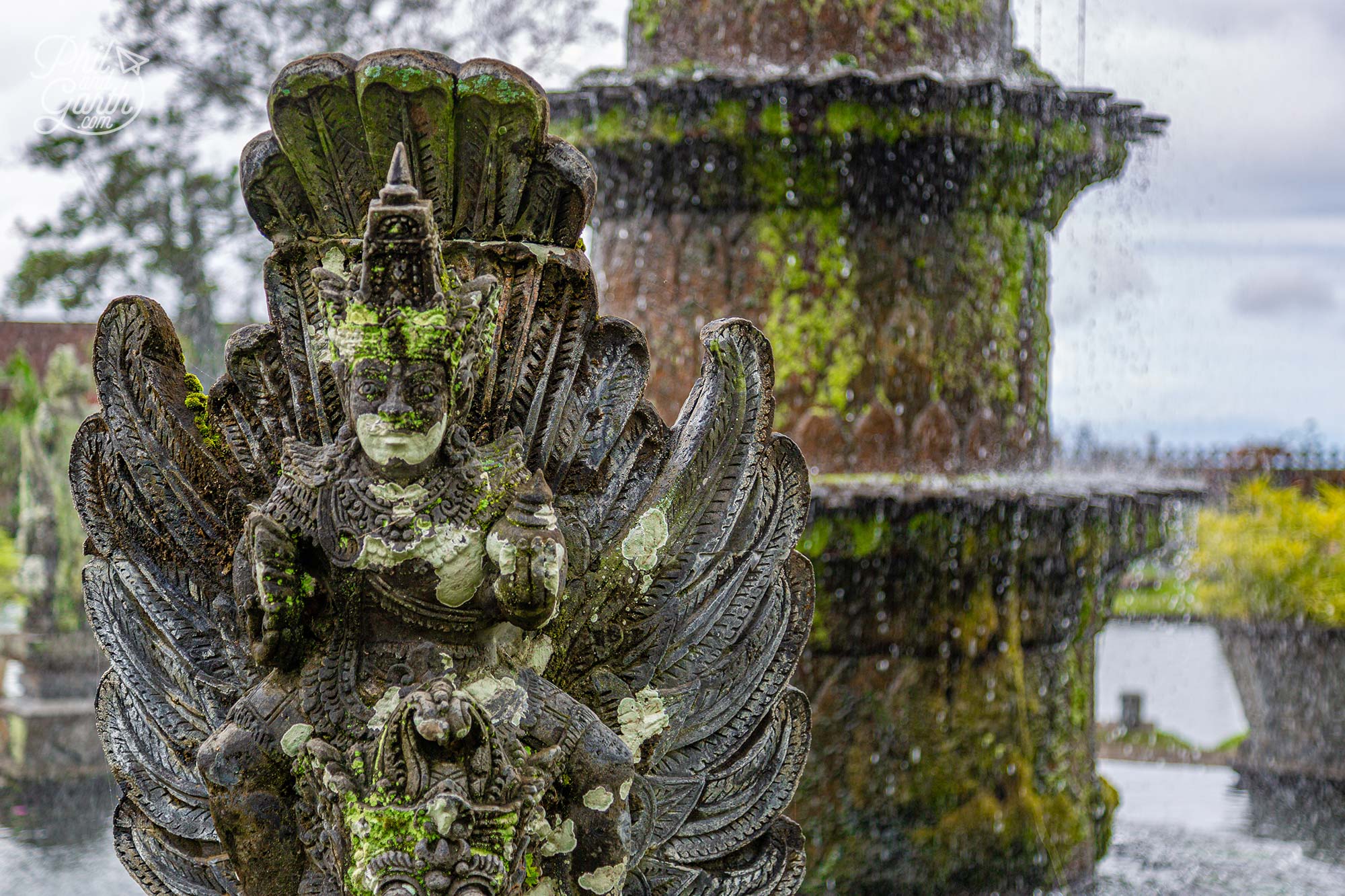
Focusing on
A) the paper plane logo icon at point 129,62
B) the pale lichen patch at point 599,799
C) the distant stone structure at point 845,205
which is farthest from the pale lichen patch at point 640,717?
the paper plane logo icon at point 129,62

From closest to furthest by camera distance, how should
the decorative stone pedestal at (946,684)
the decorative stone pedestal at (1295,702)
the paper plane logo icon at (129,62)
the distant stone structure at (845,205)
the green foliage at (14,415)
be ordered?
the decorative stone pedestal at (946,684), the distant stone structure at (845,205), the decorative stone pedestal at (1295,702), the paper plane logo icon at (129,62), the green foliage at (14,415)

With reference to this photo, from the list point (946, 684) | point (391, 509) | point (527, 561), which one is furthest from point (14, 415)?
point (527, 561)

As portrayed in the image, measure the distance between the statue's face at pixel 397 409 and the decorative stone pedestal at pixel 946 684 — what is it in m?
2.08

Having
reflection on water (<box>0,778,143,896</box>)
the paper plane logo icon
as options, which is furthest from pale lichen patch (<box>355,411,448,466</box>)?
the paper plane logo icon

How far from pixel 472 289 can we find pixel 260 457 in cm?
58

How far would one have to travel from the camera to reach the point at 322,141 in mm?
2242

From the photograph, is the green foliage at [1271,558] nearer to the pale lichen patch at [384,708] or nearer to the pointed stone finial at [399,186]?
the pale lichen patch at [384,708]

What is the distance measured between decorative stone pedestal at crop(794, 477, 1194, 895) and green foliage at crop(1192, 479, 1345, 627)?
210 centimetres

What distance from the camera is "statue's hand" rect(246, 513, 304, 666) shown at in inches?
76.1

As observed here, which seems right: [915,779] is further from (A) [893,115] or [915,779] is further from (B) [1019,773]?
(A) [893,115]

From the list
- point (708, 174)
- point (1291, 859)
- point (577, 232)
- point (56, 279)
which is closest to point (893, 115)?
point (708, 174)

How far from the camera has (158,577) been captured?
2.36 metres

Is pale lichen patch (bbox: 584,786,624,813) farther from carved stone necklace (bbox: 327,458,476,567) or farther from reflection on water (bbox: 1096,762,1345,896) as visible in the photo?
reflection on water (bbox: 1096,762,1345,896)

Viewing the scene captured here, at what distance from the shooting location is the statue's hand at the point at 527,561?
76.0 inches
